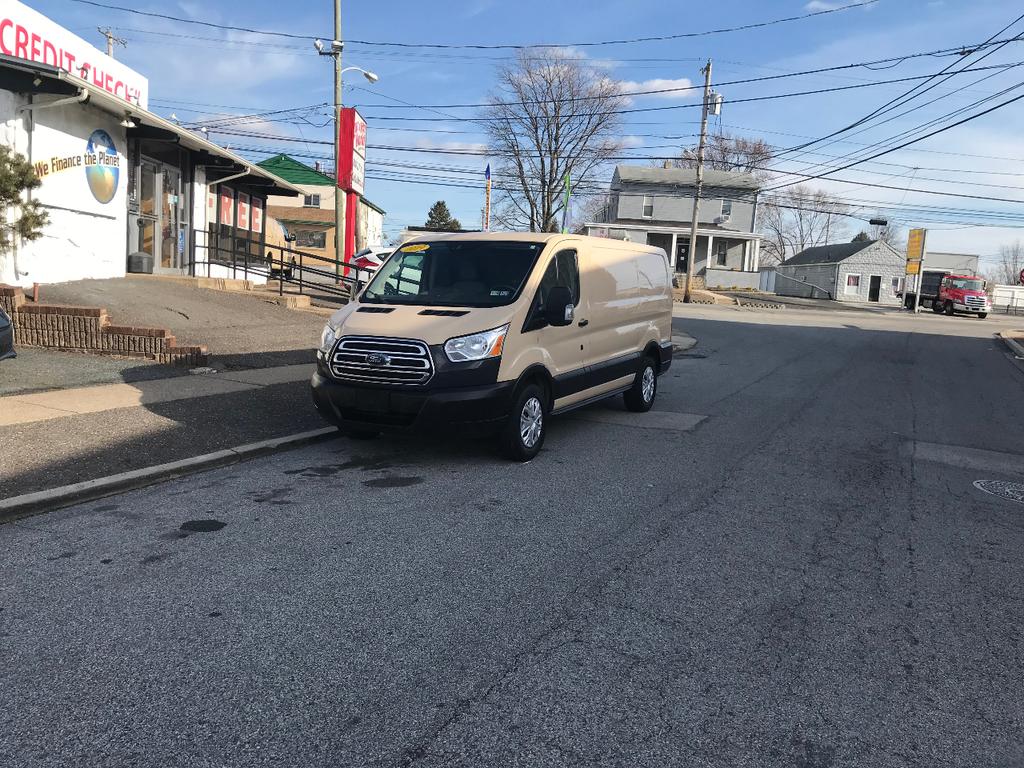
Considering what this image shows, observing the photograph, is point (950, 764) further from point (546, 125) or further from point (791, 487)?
point (546, 125)

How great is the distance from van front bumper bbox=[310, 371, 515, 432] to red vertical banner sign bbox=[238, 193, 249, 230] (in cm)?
1802

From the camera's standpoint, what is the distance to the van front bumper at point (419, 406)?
6.55 metres

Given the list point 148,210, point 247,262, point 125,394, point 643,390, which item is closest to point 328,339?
point 125,394

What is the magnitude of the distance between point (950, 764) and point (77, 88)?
14270mm

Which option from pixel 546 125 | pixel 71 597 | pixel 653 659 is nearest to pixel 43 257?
pixel 71 597

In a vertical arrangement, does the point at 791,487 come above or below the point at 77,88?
below

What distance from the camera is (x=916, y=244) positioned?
162 feet

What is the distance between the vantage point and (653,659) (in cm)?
351

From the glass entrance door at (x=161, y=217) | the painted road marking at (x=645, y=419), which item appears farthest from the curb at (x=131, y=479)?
the glass entrance door at (x=161, y=217)

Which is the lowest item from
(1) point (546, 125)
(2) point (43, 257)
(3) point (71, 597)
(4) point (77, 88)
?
(3) point (71, 597)

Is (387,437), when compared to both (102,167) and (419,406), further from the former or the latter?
(102,167)

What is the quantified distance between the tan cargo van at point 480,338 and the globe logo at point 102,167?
31.1 feet

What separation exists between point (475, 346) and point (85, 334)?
7.05 m

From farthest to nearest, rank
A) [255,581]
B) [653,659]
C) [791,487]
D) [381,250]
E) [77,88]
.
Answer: [381,250], [77,88], [791,487], [255,581], [653,659]
